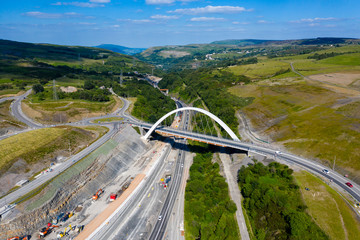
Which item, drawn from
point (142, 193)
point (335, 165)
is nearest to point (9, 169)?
point (142, 193)

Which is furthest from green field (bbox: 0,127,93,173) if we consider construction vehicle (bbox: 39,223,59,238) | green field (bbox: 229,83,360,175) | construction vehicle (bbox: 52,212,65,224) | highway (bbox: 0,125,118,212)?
green field (bbox: 229,83,360,175)

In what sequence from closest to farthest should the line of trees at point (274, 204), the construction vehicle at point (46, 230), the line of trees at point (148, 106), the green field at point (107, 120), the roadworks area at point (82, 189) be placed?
A: 1. the line of trees at point (274, 204)
2. the construction vehicle at point (46, 230)
3. the roadworks area at point (82, 189)
4. the green field at point (107, 120)
5. the line of trees at point (148, 106)

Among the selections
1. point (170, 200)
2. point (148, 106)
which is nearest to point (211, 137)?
point (170, 200)

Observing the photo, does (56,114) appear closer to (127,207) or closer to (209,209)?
(127,207)

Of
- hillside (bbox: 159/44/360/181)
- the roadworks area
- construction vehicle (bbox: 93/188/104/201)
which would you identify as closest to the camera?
the roadworks area

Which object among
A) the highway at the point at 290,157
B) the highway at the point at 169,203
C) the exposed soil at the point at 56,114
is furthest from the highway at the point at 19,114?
the highway at the point at 169,203

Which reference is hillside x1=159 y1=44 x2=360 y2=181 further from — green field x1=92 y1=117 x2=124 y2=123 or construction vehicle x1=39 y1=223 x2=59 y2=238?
construction vehicle x1=39 y1=223 x2=59 y2=238

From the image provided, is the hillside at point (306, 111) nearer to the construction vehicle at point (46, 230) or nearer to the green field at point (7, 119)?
the construction vehicle at point (46, 230)
